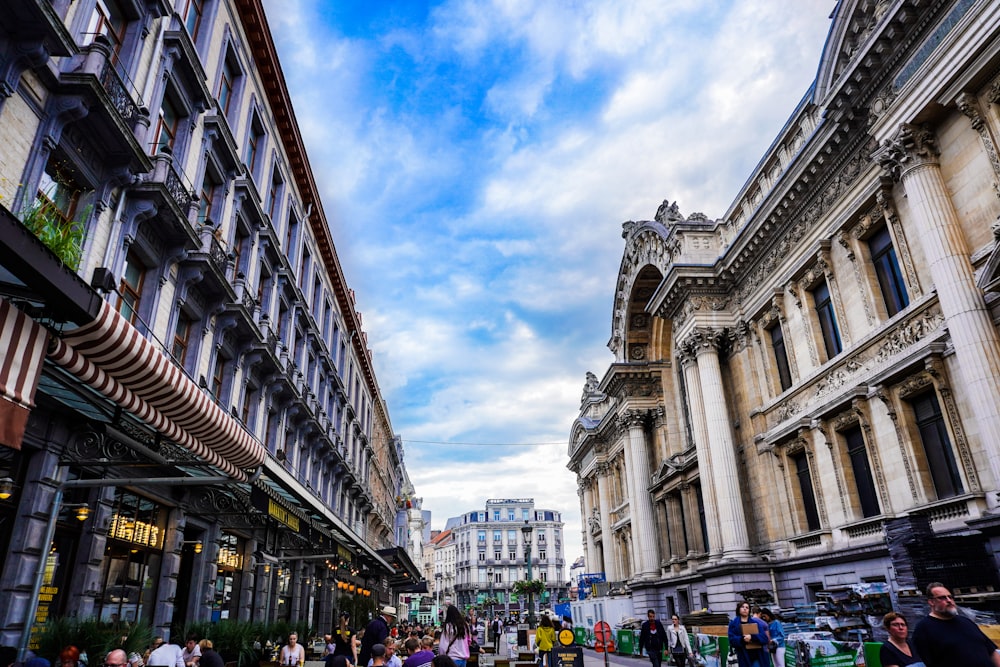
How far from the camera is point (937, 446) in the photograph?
1481cm

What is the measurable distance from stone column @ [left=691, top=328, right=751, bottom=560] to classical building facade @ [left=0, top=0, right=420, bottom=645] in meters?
13.8

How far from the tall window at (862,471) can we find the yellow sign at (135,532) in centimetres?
1803

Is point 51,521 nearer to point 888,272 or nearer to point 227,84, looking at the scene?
point 227,84

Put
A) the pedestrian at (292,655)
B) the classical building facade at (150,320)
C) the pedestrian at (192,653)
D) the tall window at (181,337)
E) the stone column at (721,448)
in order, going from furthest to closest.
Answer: the stone column at (721,448)
the tall window at (181,337)
the pedestrian at (292,655)
the pedestrian at (192,653)
the classical building facade at (150,320)

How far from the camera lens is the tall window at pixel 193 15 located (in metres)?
15.9

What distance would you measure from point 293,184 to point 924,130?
72.8ft

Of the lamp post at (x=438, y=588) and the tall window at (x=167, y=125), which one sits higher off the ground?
the tall window at (x=167, y=125)

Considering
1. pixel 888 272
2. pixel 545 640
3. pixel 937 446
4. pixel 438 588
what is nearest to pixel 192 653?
pixel 545 640

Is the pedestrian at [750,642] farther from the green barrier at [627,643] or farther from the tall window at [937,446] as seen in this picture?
the green barrier at [627,643]

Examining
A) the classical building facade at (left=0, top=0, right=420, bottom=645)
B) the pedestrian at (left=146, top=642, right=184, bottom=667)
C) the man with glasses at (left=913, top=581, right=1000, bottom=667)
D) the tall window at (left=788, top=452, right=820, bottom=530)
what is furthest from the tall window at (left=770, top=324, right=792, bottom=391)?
the pedestrian at (left=146, top=642, right=184, bottom=667)

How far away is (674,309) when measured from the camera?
2767 cm

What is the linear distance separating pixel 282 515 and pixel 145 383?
761 centimetres

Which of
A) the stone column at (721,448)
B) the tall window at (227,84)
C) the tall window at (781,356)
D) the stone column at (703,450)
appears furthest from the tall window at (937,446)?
the tall window at (227,84)

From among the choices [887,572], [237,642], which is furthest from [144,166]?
[887,572]
